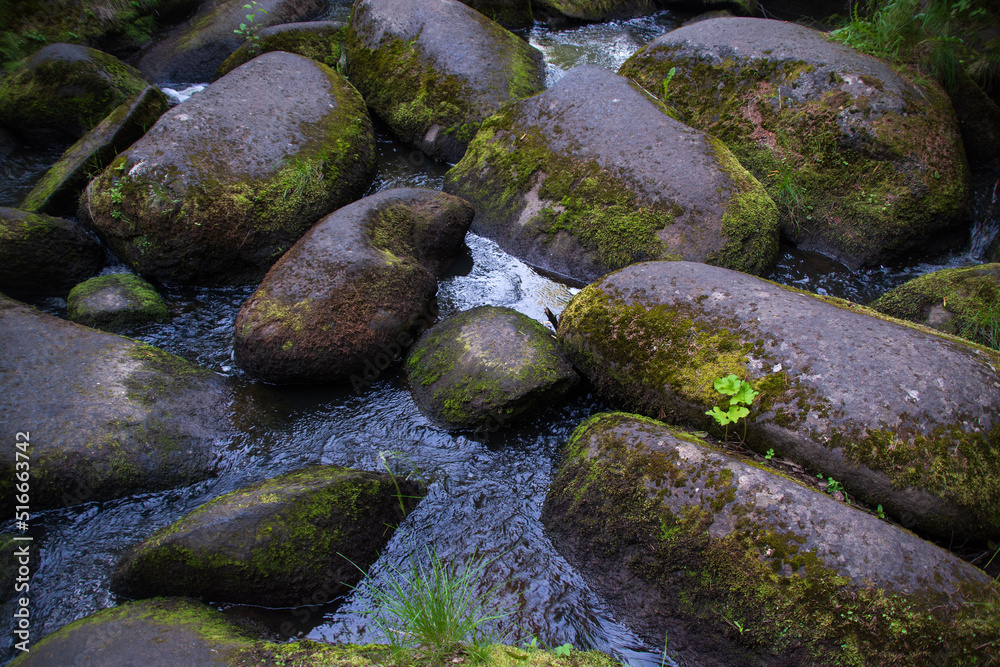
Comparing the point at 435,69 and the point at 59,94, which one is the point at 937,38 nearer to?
the point at 435,69

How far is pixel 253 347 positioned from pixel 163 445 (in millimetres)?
869

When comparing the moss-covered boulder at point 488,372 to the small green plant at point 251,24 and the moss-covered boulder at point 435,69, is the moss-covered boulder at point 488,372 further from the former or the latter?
the small green plant at point 251,24

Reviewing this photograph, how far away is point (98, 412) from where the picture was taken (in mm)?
3543

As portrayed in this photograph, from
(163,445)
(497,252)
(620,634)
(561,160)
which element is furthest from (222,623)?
(561,160)

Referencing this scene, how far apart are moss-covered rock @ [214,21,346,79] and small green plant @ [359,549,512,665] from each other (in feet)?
20.3

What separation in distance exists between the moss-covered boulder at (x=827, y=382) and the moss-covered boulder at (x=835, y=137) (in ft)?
6.62

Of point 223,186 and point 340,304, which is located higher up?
point 223,186

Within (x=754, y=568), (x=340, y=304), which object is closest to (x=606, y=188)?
(x=340, y=304)

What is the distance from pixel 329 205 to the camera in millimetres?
5484

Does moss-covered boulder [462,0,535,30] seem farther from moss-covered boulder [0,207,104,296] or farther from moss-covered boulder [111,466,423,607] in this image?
moss-covered boulder [111,466,423,607]

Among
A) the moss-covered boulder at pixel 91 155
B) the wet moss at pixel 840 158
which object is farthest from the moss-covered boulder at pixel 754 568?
the moss-covered boulder at pixel 91 155

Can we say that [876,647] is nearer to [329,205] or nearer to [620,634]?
[620,634]

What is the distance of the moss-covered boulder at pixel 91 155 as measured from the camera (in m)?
5.33

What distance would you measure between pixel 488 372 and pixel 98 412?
2371 mm
